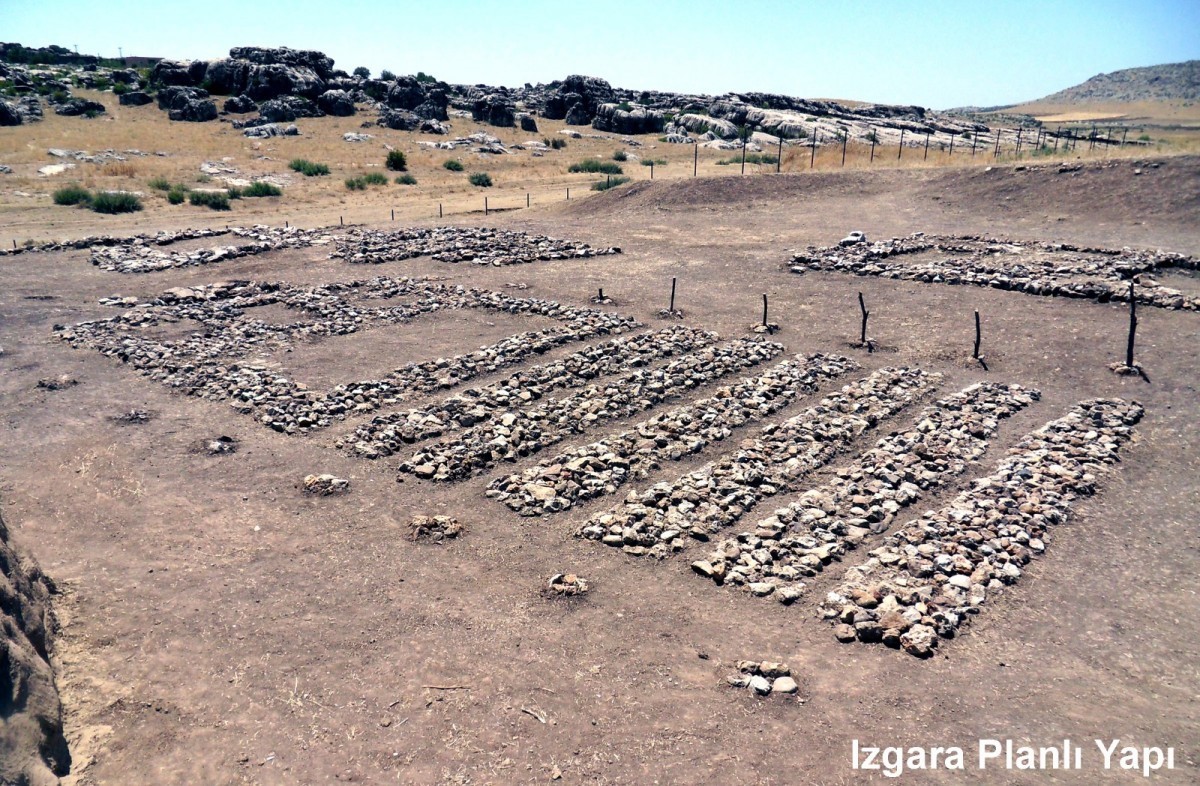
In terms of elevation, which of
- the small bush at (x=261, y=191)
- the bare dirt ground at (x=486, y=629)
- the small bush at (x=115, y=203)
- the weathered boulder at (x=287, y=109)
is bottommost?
the bare dirt ground at (x=486, y=629)

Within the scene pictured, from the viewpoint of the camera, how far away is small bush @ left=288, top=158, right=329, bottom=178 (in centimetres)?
4679

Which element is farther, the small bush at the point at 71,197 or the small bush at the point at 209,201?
the small bush at the point at 209,201

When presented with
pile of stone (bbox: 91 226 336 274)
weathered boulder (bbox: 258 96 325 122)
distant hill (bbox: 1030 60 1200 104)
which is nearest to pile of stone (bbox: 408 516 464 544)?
pile of stone (bbox: 91 226 336 274)

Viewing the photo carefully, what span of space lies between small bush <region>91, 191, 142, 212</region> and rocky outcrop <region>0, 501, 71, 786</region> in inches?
1282

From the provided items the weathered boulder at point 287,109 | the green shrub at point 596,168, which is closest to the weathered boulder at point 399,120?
the weathered boulder at point 287,109

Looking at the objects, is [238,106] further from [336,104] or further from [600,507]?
[600,507]

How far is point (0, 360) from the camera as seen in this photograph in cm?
1627

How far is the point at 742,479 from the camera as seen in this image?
10.7 m

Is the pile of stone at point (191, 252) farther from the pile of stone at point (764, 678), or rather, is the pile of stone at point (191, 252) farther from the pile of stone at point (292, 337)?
the pile of stone at point (764, 678)

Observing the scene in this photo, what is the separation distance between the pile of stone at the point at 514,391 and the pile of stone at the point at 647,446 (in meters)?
2.01

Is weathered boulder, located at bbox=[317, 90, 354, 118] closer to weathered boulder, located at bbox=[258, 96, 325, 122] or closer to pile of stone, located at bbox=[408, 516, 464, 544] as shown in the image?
weathered boulder, located at bbox=[258, 96, 325, 122]

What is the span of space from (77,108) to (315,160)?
1103 inches

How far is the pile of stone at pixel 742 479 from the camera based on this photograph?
31.4 feet

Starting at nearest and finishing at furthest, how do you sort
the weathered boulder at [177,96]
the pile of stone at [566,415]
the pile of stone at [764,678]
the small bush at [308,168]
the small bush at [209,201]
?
the pile of stone at [764,678], the pile of stone at [566,415], the small bush at [209,201], the small bush at [308,168], the weathered boulder at [177,96]
